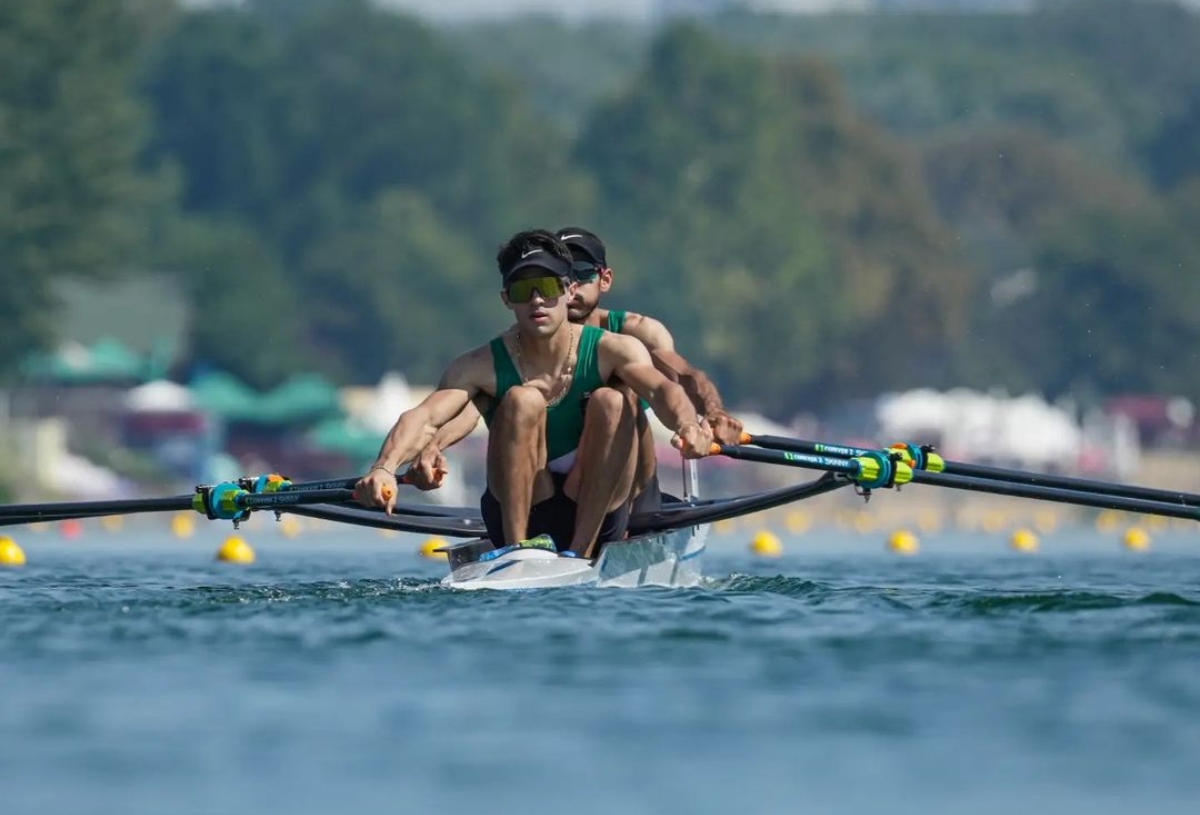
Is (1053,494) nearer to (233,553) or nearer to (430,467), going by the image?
(430,467)

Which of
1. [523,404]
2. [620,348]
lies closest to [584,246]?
[620,348]

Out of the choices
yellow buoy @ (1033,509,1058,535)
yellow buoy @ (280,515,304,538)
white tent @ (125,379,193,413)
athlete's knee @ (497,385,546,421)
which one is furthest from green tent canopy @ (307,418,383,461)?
athlete's knee @ (497,385,546,421)

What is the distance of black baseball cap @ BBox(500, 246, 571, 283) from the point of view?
12.6 metres

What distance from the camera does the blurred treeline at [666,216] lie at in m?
73.9

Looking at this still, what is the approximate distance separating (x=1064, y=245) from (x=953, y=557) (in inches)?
2200

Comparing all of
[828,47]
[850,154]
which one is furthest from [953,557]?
[828,47]

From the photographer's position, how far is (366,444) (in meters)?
54.1

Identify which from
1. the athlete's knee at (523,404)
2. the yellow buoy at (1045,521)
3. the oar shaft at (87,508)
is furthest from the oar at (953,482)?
the yellow buoy at (1045,521)

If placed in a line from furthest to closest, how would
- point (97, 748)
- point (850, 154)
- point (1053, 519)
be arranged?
point (850, 154) < point (1053, 519) < point (97, 748)

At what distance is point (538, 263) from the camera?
1260 centimetres

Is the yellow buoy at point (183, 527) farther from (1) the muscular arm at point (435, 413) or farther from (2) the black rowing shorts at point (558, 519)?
(1) the muscular arm at point (435, 413)

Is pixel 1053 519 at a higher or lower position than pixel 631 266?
lower

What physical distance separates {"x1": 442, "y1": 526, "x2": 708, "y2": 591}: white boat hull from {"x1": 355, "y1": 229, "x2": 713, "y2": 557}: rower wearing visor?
157 millimetres

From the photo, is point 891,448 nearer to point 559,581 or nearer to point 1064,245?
point 559,581
